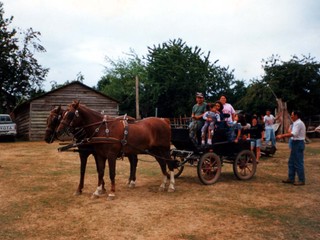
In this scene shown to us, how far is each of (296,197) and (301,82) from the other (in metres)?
26.2

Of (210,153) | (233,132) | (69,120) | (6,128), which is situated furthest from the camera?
(6,128)

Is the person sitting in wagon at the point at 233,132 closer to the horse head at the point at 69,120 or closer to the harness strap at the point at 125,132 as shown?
the harness strap at the point at 125,132

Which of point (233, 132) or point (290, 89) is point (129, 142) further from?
point (290, 89)

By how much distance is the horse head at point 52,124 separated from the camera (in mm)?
7738

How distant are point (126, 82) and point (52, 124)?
1573 inches

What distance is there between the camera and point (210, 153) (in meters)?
9.29

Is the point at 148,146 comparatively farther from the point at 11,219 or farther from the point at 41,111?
the point at 41,111

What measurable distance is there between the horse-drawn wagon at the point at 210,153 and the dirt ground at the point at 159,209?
42cm

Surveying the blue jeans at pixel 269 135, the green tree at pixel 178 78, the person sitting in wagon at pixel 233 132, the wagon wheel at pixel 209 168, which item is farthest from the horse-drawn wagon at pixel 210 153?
the green tree at pixel 178 78

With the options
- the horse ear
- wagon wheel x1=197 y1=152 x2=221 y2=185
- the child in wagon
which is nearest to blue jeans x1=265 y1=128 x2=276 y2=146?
wagon wheel x1=197 y1=152 x2=221 y2=185

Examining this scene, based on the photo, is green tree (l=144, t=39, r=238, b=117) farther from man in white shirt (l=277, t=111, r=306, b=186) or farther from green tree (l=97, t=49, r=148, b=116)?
man in white shirt (l=277, t=111, r=306, b=186)

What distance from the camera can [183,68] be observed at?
124 feet

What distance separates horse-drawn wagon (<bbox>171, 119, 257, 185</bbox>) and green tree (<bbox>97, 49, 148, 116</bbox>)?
29.7 metres

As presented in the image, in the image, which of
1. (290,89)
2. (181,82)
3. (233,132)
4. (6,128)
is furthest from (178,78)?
(233,132)
